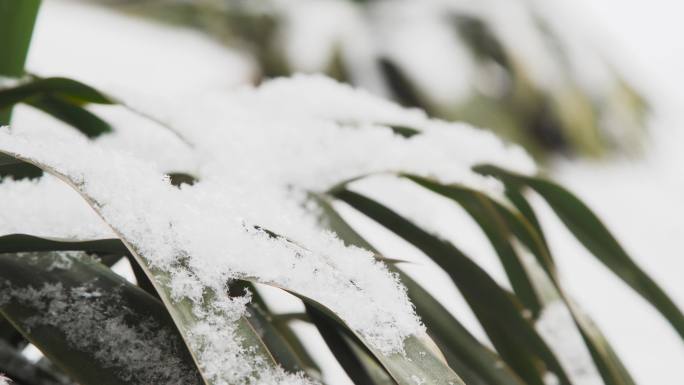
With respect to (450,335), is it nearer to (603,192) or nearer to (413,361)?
(413,361)

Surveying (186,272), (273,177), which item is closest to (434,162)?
(273,177)

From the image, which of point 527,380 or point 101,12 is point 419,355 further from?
point 101,12

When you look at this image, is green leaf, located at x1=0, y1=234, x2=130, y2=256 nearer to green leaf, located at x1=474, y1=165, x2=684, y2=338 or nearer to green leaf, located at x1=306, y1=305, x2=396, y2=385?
green leaf, located at x1=306, y1=305, x2=396, y2=385

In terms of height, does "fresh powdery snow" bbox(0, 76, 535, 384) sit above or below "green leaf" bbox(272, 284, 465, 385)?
above

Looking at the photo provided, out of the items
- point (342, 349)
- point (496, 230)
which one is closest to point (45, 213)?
point (342, 349)

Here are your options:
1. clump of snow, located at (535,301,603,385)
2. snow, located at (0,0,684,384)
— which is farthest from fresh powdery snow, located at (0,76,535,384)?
snow, located at (0,0,684,384)

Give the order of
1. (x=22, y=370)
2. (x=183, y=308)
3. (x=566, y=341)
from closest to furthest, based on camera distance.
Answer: (x=183, y=308) < (x=22, y=370) < (x=566, y=341)

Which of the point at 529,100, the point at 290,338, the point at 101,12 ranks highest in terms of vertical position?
the point at 529,100
